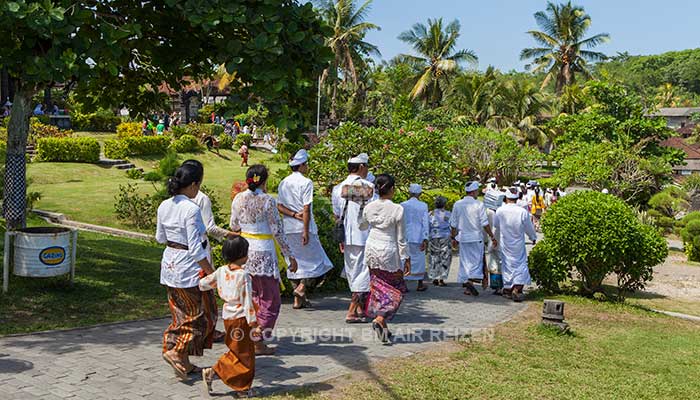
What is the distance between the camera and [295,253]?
8.13 m

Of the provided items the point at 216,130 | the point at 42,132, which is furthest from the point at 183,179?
the point at 216,130

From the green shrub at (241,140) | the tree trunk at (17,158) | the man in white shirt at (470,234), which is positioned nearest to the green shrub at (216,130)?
the green shrub at (241,140)

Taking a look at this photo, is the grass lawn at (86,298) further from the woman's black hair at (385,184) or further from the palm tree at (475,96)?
the palm tree at (475,96)

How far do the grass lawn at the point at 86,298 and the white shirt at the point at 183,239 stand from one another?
2.28m

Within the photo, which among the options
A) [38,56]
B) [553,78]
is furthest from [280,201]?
[553,78]

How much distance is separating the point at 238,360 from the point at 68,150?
22734mm

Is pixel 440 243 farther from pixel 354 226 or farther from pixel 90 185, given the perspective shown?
pixel 90 185

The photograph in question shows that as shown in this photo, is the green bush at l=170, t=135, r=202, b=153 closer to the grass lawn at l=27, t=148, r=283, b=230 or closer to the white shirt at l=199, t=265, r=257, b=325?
the grass lawn at l=27, t=148, r=283, b=230

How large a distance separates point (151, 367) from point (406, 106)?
12.5 meters

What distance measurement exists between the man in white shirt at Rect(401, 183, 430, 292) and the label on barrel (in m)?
4.65

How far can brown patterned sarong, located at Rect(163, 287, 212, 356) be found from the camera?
210 inches

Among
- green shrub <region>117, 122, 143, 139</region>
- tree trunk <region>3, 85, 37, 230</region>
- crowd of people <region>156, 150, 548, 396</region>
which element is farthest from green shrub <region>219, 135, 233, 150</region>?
tree trunk <region>3, 85, 37, 230</region>

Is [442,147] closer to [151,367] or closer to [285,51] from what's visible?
[285,51]

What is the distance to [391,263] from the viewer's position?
6.82 meters
